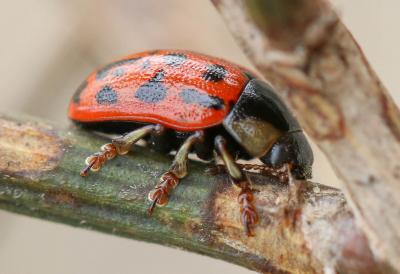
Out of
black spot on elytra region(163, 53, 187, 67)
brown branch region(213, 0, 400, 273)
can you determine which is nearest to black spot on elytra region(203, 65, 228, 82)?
black spot on elytra region(163, 53, 187, 67)

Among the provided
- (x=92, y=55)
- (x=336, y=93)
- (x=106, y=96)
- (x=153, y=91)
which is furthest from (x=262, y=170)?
(x=92, y=55)

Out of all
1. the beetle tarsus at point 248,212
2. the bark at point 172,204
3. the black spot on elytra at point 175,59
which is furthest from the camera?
the black spot on elytra at point 175,59

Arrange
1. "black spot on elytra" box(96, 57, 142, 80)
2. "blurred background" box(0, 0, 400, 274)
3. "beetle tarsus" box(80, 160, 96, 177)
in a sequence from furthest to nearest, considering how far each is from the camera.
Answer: "blurred background" box(0, 0, 400, 274)
"black spot on elytra" box(96, 57, 142, 80)
"beetle tarsus" box(80, 160, 96, 177)

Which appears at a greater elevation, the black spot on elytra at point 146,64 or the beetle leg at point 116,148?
the black spot on elytra at point 146,64

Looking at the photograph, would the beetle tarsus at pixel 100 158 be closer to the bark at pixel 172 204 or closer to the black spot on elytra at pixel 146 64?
the bark at pixel 172 204

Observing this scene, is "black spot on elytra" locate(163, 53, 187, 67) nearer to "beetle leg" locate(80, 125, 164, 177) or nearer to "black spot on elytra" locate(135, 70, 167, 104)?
"black spot on elytra" locate(135, 70, 167, 104)

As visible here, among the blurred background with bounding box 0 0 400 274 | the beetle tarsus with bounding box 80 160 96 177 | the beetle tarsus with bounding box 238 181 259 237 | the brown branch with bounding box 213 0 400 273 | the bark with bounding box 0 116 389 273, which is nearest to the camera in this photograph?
the brown branch with bounding box 213 0 400 273

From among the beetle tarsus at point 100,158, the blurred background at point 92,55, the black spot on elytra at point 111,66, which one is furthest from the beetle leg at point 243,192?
the blurred background at point 92,55
